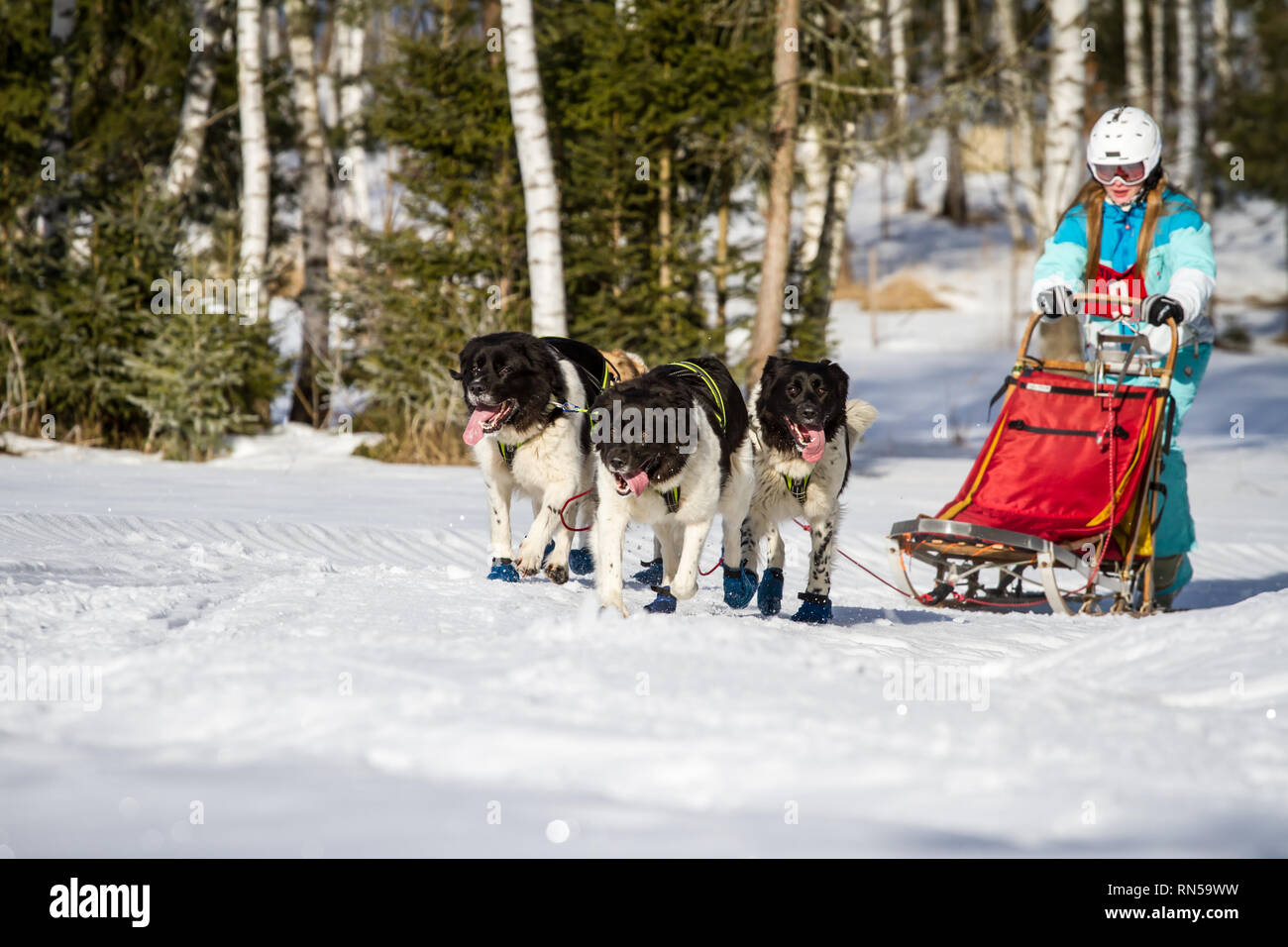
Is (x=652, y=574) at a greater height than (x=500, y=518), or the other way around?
(x=500, y=518)

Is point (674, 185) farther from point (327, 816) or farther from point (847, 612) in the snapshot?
point (327, 816)

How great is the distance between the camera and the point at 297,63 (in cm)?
1448

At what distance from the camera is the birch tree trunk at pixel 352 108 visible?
15039mm

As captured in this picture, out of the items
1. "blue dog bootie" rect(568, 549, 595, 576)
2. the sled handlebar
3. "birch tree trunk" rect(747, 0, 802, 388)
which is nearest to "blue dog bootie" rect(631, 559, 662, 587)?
"blue dog bootie" rect(568, 549, 595, 576)

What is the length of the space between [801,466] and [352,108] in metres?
18.0

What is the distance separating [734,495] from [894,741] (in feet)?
7.79

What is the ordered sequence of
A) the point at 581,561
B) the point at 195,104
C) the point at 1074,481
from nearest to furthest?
the point at 1074,481 → the point at 581,561 → the point at 195,104

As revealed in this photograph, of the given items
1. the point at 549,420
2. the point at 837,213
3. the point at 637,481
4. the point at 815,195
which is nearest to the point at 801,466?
the point at 637,481

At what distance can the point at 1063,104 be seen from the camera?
12.0 m

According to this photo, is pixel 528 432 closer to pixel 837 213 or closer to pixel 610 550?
pixel 610 550

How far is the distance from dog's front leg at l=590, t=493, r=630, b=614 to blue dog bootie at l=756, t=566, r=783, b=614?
2.69 feet

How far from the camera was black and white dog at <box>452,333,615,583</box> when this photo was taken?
18.3 ft

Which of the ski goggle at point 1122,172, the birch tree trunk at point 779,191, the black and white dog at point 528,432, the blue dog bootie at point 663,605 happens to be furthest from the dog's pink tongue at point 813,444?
the birch tree trunk at point 779,191
